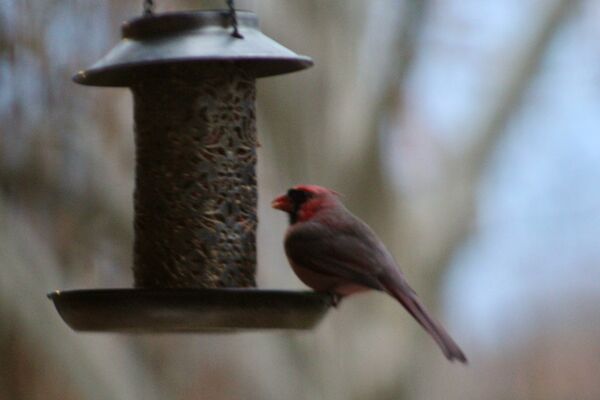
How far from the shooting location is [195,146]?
4812 mm

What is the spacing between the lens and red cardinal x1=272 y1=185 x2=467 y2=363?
5.08 metres

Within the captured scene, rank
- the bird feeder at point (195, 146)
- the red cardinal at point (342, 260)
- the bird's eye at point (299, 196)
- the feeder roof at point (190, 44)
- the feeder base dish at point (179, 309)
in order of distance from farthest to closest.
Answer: the bird's eye at point (299, 196), the red cardinal at point (342, 260), the bird feeder at point (195, 146), the feeder roof at point (190, 44), the feeder base dish at point (179, 309)

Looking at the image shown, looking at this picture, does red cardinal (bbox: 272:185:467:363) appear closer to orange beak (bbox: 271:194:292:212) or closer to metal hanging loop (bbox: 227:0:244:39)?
orange beak (bbox: 271:194:292:212)

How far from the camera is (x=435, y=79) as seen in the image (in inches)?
348

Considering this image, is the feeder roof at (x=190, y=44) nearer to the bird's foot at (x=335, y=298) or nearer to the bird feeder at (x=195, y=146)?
the bird feeder at (x=195, y=146)

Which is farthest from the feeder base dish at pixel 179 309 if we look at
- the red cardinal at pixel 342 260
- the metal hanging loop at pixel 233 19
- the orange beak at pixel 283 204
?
the orange beak at pixel 283 204

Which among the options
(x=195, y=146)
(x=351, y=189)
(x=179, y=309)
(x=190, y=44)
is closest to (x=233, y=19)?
(x=190, y=44)

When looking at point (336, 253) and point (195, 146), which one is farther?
point (336, 253)

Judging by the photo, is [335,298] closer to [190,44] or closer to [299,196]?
[299,196]

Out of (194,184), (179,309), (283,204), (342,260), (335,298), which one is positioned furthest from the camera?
(283,204)

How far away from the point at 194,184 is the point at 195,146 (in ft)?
0.40

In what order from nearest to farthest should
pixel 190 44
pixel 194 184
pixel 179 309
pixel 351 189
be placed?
pixel 179 309 < pixel 190 44 < pixel 194 184 < pixel 351 189

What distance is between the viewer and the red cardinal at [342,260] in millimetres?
5082

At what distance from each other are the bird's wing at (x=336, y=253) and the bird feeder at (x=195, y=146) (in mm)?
274
